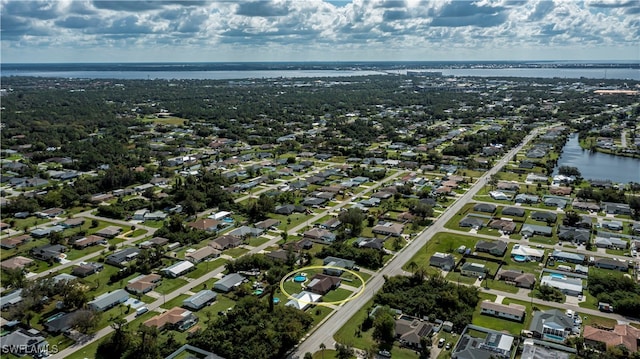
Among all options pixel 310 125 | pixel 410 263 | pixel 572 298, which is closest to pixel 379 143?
pixel 310 125

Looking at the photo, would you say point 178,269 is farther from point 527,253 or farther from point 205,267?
point 527,253

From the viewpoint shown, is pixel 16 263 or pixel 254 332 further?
pixel 16 263

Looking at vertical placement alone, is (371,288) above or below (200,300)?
below

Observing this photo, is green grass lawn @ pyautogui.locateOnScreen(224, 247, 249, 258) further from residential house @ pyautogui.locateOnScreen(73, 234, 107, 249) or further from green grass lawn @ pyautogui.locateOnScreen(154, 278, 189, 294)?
residential house @ pyautogui.locateOnScreen(73, 234, 107, 249)

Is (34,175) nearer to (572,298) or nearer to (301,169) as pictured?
(301,169)

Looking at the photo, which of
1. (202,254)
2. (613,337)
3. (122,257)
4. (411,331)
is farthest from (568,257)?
(122,257)

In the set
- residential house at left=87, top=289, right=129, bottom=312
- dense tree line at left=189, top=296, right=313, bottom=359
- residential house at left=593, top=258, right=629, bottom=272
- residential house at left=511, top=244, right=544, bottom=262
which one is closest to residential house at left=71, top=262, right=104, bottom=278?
residential house at left=87, top=289, right=129, bottom=312

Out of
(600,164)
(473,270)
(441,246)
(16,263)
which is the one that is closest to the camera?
(473,270)
